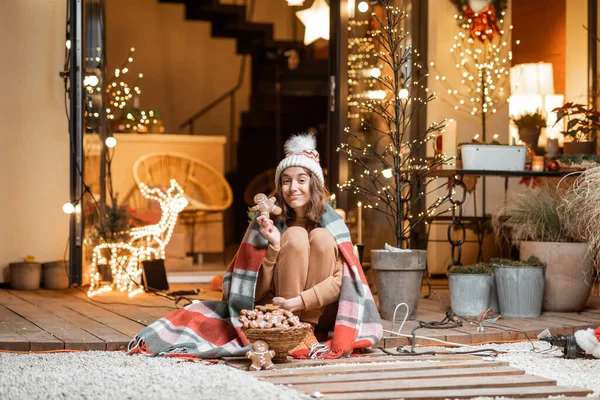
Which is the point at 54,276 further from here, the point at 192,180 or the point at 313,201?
the point at 313,201

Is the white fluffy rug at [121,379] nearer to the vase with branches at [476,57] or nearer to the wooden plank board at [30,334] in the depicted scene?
the wooden plank board at [30,334]

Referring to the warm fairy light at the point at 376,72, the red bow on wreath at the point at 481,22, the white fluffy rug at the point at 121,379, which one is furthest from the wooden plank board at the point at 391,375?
the red bow on wreath at the point at 481,22

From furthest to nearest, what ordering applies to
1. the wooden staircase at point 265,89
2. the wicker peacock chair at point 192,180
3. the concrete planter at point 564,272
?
the wooden staircase at point 265,89
the wicker peacock chair at point 192,180
the concrete planter at point 564,272

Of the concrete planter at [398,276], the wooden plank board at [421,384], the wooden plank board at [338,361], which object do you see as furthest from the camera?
the concrete planter at [398,276]

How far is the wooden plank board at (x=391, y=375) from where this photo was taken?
3.09 meters

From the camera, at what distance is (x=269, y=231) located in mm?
3557

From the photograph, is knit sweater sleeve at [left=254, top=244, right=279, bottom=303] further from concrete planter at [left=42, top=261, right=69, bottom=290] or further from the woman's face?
concrete planter at [left=42, top=261, right=69, bottom=290]

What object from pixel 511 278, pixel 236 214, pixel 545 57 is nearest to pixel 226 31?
pixel 236 214

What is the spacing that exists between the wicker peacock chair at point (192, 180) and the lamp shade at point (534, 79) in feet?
8.74

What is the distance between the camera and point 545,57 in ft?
25.0

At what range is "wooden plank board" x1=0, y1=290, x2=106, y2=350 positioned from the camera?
3762mm

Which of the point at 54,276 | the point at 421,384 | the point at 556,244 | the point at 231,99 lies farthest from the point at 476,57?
the point at 421,384

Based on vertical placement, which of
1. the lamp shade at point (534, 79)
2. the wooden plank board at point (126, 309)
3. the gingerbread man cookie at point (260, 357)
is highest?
the lamp shade at point (534, 79)

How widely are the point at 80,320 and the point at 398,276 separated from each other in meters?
1.53
